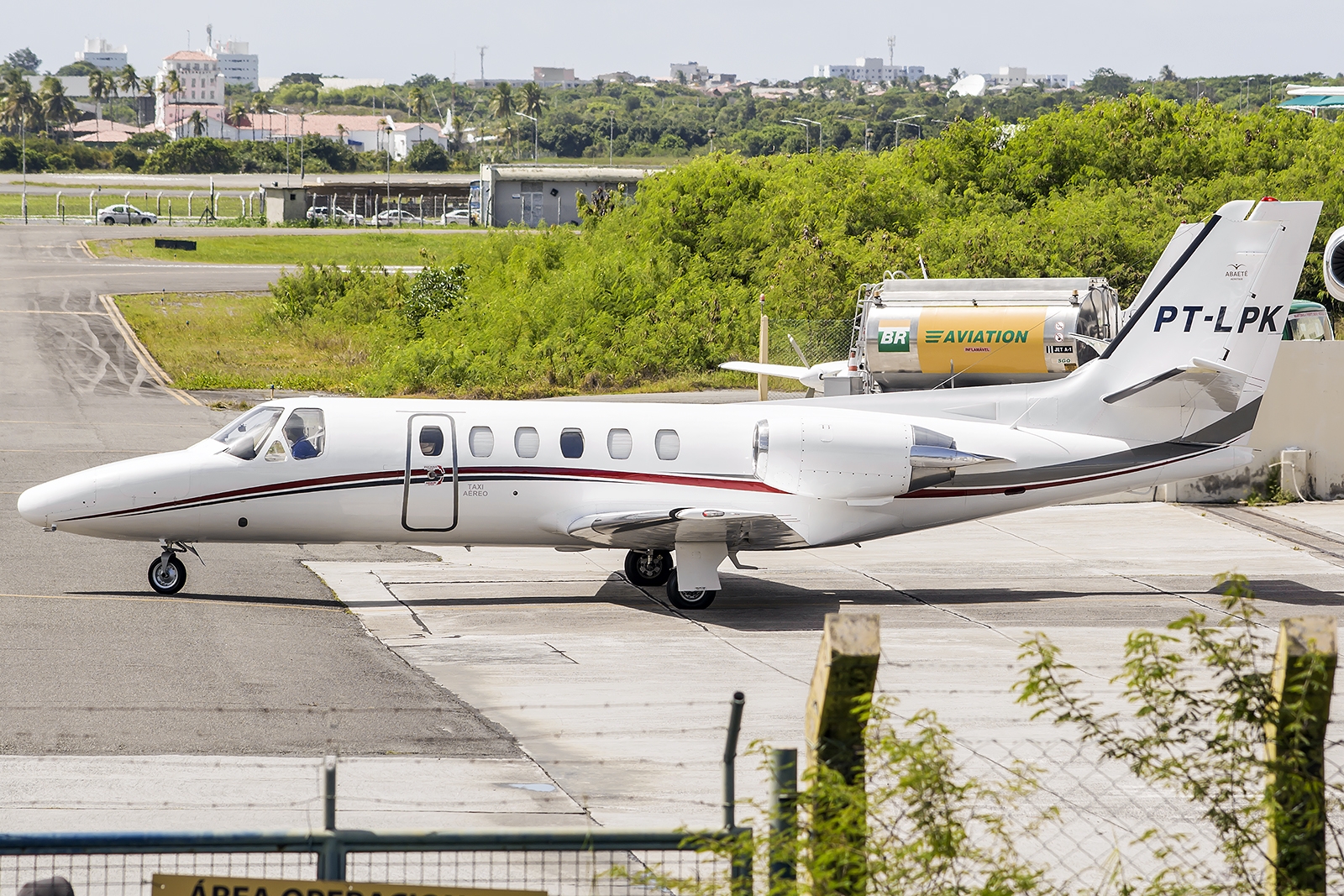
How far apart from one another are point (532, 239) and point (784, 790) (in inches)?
1803

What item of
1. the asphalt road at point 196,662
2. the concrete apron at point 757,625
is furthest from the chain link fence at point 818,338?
the asphalt road at point 196,662

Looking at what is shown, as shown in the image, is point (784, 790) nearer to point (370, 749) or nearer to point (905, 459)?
point (370, 749)

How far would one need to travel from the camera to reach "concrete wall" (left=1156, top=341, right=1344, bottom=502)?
26156mm

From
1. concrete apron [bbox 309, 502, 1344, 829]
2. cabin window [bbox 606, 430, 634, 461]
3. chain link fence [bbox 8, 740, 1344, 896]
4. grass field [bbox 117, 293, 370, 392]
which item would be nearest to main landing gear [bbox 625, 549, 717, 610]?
concrete apron [bbox 309, 502, 1344, 829]

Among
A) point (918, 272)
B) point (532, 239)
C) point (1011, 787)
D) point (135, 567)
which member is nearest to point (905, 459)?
point (135, 567)

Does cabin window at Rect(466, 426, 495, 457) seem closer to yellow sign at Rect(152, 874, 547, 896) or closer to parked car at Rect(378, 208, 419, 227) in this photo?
yellow sign at Rect(152, 874, 547, 896)

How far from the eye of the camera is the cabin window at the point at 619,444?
18.2m

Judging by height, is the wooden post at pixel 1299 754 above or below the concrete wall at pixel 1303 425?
above

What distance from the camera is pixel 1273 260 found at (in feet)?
62.4

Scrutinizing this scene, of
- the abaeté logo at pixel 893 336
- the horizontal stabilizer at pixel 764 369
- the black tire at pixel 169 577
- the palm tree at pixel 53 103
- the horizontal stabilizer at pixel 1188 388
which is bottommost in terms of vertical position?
the black tire at pixel 169 577

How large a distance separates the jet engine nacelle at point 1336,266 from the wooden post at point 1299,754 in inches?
829

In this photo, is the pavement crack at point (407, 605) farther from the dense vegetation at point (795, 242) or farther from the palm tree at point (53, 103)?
the palm tree at point (53, 103)

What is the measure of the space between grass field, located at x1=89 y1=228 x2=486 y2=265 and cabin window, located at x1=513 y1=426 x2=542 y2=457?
58.9 metres

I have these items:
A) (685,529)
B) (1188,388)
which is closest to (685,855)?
(685,529)
